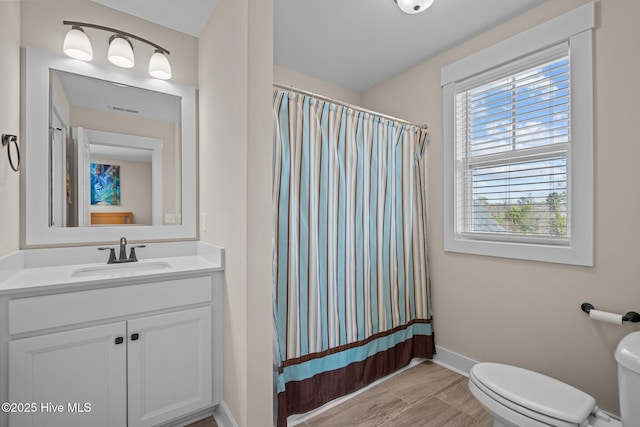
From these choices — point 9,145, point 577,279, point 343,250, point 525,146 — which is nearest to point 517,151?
point 525,146

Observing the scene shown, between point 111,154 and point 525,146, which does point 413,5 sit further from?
point 111,154

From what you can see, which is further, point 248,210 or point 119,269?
point 119,269

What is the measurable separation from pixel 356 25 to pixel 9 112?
1.97m

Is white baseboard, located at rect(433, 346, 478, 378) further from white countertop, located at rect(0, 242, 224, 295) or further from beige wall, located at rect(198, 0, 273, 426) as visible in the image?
white countertop, located at rect(0, 242, 224, 295)

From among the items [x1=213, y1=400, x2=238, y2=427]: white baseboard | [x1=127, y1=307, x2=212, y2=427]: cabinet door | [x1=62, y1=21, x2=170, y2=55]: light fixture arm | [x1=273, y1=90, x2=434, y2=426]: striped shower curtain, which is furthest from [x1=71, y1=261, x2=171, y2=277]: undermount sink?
[x1=62, y1=21, x2=170, y2=55]: light fixture arm

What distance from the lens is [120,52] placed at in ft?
5.74

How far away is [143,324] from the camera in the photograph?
143 cm

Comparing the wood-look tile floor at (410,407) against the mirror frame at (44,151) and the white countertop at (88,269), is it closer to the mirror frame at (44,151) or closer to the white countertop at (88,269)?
the white countertop at (88,269)

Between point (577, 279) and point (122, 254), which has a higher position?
point (122, 254)

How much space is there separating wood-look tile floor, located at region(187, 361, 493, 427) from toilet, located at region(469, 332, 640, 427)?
35 cm

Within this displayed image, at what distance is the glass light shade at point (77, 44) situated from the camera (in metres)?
1.62

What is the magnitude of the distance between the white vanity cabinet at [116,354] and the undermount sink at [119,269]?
0.45ft

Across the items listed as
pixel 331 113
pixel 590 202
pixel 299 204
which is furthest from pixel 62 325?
pixel 590 202

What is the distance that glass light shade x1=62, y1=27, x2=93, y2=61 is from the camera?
162cm
